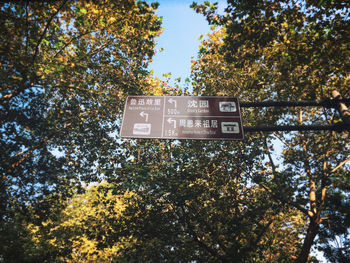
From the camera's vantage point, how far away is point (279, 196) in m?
8.70

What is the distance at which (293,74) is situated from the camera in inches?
331

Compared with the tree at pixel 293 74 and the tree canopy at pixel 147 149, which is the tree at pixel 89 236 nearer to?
the tree canopy at pixel 147 149

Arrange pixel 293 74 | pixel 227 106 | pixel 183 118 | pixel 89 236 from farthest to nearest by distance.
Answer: pixel 89 236 < pixel 293 74 < pixel 227 106 < pixel 183 118

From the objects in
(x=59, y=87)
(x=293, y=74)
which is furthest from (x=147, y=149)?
(x=293, y=74)

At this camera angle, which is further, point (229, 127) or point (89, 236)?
point (89, 236)

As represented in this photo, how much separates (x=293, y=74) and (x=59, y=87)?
11131 mm

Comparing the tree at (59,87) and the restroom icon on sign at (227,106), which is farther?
the tree at (59,87)

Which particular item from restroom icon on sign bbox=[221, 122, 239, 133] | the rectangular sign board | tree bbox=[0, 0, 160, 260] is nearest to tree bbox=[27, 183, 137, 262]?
tree bbox=[0, 0, 160, 260]

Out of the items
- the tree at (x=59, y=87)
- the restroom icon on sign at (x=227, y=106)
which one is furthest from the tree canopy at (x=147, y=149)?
the restroom icon on sign at (x=227, y=106)

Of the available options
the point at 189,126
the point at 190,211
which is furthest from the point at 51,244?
the point at 189,126

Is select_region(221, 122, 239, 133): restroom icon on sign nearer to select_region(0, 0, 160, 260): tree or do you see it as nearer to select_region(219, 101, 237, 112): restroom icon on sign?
select_region(219, 101, 237, 112): restroom icon on sign

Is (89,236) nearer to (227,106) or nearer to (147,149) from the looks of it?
(147,149)

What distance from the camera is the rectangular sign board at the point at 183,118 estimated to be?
4406 millimetres

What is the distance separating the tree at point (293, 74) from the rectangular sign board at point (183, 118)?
9.71 ft
